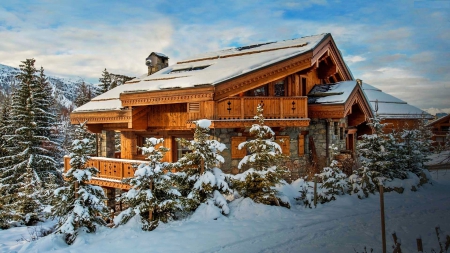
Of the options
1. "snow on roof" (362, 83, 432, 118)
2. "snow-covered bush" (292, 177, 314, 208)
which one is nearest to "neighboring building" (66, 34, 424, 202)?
"snow-covered bush" (292, 177, 314, 208)

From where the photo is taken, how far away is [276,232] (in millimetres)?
8312

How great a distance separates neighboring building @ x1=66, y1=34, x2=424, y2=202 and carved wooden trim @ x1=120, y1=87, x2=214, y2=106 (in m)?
0.04

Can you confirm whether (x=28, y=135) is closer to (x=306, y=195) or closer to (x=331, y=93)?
(x=331, y=93)

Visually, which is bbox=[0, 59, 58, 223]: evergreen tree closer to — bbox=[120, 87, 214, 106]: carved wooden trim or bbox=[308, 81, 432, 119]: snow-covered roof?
bbox=[120, 87, 214, 106]: carved wooden trim

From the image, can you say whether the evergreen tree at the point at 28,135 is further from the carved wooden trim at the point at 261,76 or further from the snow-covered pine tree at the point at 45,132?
the carved wooden trim at the point at 261,76

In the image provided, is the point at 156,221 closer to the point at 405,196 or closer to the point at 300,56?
the point at 405,196

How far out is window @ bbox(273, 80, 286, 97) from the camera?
1595 centimetres

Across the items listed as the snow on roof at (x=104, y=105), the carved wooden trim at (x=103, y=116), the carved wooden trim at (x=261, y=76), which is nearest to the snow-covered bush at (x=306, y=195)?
the carved wooden trim at (x=261, y=76)

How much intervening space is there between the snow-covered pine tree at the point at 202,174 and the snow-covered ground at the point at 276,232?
50cm

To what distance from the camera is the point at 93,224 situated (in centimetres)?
856

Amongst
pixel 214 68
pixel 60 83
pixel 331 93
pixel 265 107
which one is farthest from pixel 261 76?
pixel 60 83

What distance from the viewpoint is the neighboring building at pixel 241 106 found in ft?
44.1

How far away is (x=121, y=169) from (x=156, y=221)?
20.5ft

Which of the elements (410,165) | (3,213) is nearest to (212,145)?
(410,165)
